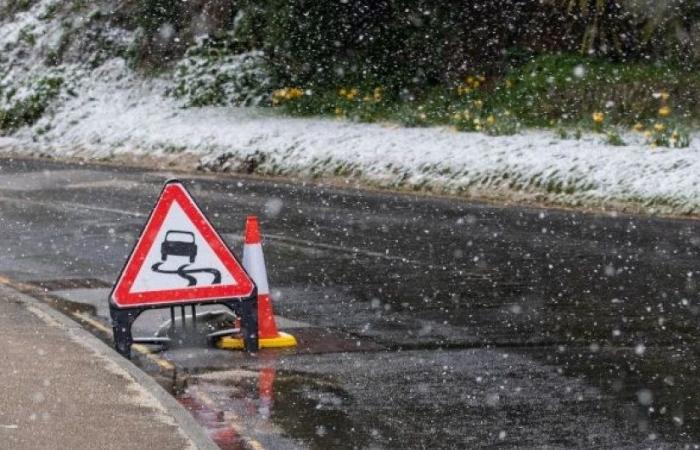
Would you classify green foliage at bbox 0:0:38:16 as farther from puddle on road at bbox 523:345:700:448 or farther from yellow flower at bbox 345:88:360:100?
puddle on road at bbox 523:345:700:448

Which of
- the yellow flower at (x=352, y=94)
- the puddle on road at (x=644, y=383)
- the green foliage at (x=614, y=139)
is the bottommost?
the yellow flower at (x=352, y=94)

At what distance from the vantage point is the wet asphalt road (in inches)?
305

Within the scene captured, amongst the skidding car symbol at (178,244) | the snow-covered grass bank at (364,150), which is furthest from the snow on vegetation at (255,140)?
the skidding car symbol at (178,244)

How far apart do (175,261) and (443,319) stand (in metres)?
2.27

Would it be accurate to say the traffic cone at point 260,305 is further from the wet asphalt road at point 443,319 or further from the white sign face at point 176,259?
the white sign face at point 176,259

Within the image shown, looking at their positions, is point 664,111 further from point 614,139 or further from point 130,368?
point 130,368

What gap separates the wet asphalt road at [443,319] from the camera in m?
7.75

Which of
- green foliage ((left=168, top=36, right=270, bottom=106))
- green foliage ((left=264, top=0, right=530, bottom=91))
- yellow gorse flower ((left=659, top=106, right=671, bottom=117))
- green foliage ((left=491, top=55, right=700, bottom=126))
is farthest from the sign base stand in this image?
green foliage ((left=168, top=36, right=270, bottom=106))

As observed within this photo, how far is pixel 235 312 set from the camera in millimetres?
9727

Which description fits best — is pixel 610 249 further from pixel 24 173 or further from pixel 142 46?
pixel 142 46

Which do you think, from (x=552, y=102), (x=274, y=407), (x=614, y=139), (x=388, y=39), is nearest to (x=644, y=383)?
(x=274, y=407)

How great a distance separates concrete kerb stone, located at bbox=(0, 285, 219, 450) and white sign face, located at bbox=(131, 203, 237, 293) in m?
0.49

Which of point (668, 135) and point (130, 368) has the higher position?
point (130, 368)

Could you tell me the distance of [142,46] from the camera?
33531 mm
